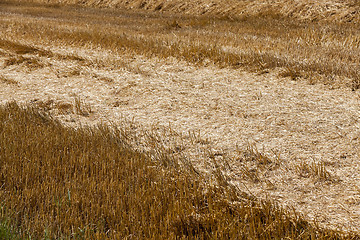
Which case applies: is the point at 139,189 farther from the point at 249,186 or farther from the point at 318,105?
the point at 318,105

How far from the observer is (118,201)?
3.27m

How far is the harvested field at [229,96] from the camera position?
399cm

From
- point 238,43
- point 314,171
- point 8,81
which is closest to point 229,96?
point 314,171

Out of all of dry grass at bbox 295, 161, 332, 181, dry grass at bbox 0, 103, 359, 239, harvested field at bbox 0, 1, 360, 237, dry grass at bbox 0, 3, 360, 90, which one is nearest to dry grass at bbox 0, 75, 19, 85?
harvested field at bbox 0, 1, 360, 237

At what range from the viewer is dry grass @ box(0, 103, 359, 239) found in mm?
2959

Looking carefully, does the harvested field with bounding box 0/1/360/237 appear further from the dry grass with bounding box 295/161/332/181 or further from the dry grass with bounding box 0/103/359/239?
the dry grass with bounding box 0/103/359/239

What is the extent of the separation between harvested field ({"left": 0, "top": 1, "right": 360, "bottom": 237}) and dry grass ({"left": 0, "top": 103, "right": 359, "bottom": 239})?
215 millimetres

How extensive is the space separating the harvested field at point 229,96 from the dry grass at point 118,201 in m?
0.22

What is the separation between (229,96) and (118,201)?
11.0ft

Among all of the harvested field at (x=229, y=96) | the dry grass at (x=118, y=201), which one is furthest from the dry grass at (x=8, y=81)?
the dry grass at (x=118, y=201)

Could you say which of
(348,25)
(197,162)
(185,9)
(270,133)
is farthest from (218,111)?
(185,9)

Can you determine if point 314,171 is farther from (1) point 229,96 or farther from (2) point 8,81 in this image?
(2) point 8,81

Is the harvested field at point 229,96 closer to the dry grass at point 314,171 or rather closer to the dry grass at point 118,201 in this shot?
the dry grass at point 314,171

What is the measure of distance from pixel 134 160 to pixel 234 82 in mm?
3263
